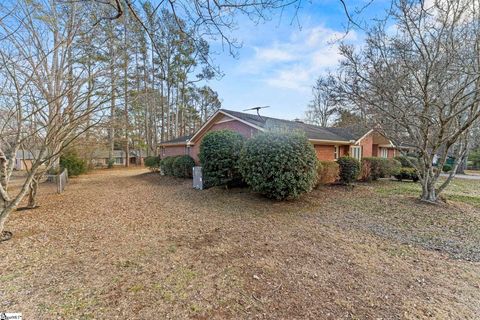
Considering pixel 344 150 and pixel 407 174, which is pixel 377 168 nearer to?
pixel 407 174

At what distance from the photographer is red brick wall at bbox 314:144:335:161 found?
13389 mm

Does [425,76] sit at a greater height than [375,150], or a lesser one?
greater

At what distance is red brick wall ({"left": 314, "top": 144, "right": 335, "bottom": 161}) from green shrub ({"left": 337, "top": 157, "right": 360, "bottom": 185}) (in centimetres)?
216

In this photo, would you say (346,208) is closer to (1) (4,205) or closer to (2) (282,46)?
(2) (282,46)

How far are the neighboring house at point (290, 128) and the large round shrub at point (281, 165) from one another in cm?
217

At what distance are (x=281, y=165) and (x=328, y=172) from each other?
4.09 m

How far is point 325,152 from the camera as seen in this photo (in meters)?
13.9

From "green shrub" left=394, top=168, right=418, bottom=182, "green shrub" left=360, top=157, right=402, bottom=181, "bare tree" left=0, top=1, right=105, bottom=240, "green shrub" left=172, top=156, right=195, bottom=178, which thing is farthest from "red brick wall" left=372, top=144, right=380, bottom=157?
"bare tree" left=0, top=1, right=105, bottom=240

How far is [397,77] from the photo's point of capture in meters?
7.66

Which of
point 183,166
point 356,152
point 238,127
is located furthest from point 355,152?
point 183,166

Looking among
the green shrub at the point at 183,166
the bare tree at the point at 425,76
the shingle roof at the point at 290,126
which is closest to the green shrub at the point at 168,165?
the green shrub at the point at 183,166

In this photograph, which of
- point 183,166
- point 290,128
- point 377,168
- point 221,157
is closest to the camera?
point 221,157

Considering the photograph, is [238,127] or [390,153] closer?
[238,127]

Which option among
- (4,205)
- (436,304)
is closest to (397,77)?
(436,304)
